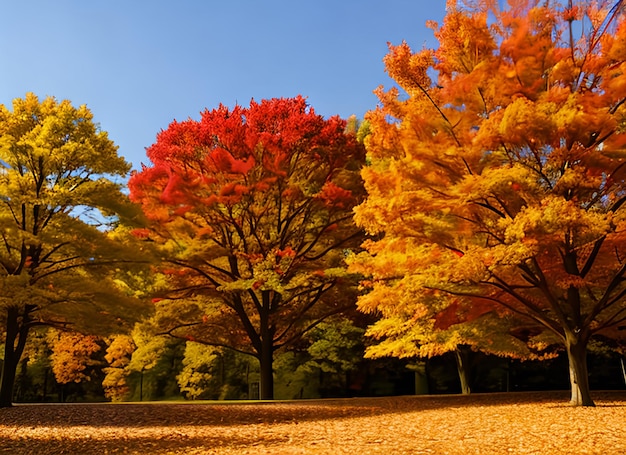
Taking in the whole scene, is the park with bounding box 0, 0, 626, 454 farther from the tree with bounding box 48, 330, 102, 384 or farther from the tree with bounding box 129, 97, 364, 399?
the tree with bounding box 48, 330, 102, 384

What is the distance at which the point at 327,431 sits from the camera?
31.6ft

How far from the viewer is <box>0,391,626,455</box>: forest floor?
7648 millimetres

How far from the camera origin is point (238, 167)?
19516 mm

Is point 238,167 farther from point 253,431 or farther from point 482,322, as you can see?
point 253,431

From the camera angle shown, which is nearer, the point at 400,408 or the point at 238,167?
the point at 400,408

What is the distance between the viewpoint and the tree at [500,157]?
11305 millimetres

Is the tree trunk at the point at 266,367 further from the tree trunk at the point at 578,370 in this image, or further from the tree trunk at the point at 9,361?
the tree trunk at the point at 578,370

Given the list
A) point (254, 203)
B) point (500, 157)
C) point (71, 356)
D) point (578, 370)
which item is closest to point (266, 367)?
point (254, 203)

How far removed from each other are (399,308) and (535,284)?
3427 mm

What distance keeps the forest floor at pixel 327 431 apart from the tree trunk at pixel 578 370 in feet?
2.06

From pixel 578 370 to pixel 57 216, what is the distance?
14.9 m

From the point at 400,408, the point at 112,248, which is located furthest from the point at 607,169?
the point at 112,248

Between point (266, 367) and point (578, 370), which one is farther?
point (266, 367)

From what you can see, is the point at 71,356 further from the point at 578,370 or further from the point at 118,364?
the point at 578,370
